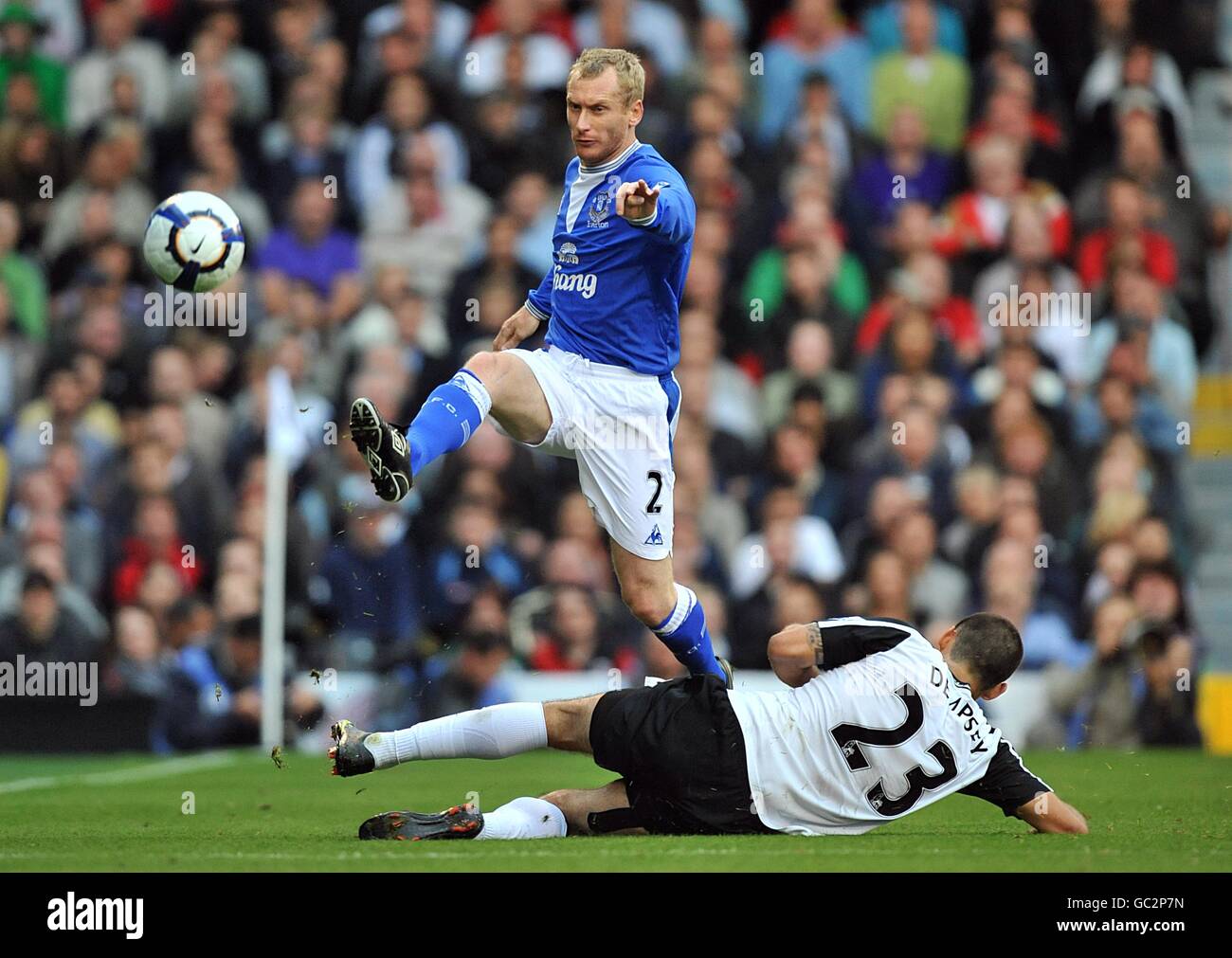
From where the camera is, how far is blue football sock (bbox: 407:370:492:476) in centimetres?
765

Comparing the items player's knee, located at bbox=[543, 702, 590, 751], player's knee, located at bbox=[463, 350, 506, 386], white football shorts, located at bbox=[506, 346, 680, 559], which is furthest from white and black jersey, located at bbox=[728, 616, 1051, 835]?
player's knee, located at bbox=[463, 350, 506, 386]

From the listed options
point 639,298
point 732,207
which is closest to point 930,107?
point 732,207

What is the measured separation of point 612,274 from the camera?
870 cm

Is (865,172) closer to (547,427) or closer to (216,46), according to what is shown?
(216,46)

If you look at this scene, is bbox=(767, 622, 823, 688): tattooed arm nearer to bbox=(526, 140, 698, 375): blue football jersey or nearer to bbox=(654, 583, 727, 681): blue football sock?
bbox=(654, 583, 727, 681): blue football sock

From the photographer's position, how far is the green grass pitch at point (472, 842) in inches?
270

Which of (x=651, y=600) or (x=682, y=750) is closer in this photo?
(x=682, y=750)

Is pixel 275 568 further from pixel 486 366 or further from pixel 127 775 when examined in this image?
pixel 486 366

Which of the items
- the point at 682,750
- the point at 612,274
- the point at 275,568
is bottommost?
the point at 682,750

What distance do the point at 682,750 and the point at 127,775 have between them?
4901 mm

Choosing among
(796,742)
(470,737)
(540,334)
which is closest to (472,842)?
(470,737)

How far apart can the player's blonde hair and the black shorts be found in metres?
2.53

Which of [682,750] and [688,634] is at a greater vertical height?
[688,634]

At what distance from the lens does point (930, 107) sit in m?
15.9
